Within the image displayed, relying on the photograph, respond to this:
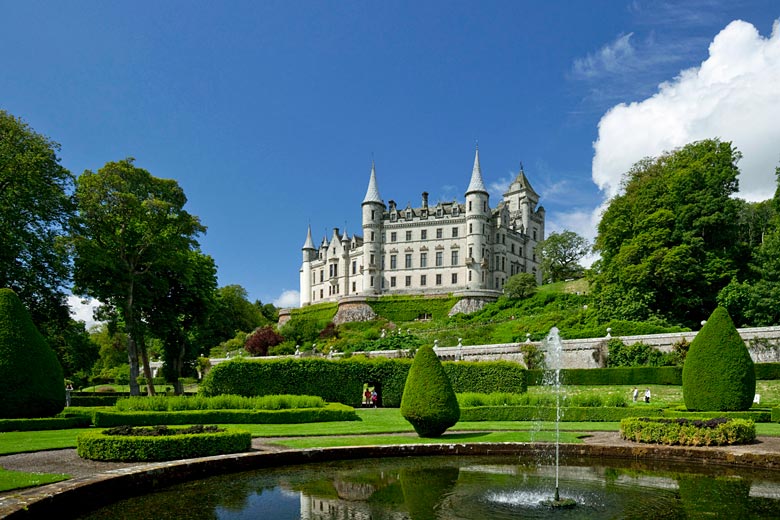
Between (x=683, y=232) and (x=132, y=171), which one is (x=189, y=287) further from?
(x=683, y=232)

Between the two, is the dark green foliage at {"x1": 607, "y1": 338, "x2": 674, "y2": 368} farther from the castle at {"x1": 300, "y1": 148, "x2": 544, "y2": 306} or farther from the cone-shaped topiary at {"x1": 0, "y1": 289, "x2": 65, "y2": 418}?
the castle at {"x1": 300, "y1": 148, "x2": 544, "y2": 306}

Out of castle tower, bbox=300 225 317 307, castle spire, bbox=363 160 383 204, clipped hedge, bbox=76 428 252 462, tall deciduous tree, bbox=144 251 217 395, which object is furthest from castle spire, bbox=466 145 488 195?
clipped hedge, bbox=76 428 252 462

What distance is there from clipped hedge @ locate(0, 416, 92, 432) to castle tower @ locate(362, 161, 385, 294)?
57.3 meters

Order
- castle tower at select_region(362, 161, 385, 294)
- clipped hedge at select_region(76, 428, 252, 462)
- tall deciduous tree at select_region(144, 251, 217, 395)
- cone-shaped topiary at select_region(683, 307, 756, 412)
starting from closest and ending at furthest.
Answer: clipped hedge at select_region(76, 428, 252, 462)
cone-shaped topiary at select_region(683, 307, 756, 412)
tall deciduous tree at select_region(144, 251, 217, 395)
castle tower at select_region(362, 161, 385, 294)

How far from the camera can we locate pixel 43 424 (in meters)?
17.6

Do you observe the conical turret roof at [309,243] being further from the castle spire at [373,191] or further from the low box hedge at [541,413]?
the low box hedge at [541,413]

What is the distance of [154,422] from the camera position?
18.3 metres

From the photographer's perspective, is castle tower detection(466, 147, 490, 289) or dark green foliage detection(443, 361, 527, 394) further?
castle tower detection(466, 147, 490, 289)

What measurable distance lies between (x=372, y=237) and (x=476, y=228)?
13960 millimetres

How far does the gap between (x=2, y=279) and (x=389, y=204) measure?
60885 mm

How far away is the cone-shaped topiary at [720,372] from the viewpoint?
58.2 feet

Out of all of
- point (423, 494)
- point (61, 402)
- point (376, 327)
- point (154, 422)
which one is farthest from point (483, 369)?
point (376, 327)

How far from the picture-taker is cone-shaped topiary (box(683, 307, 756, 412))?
58.2 feet

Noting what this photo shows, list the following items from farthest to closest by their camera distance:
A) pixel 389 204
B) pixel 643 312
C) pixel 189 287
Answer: pixel 389 204 → pixel 643 312 → pixel 189 287
